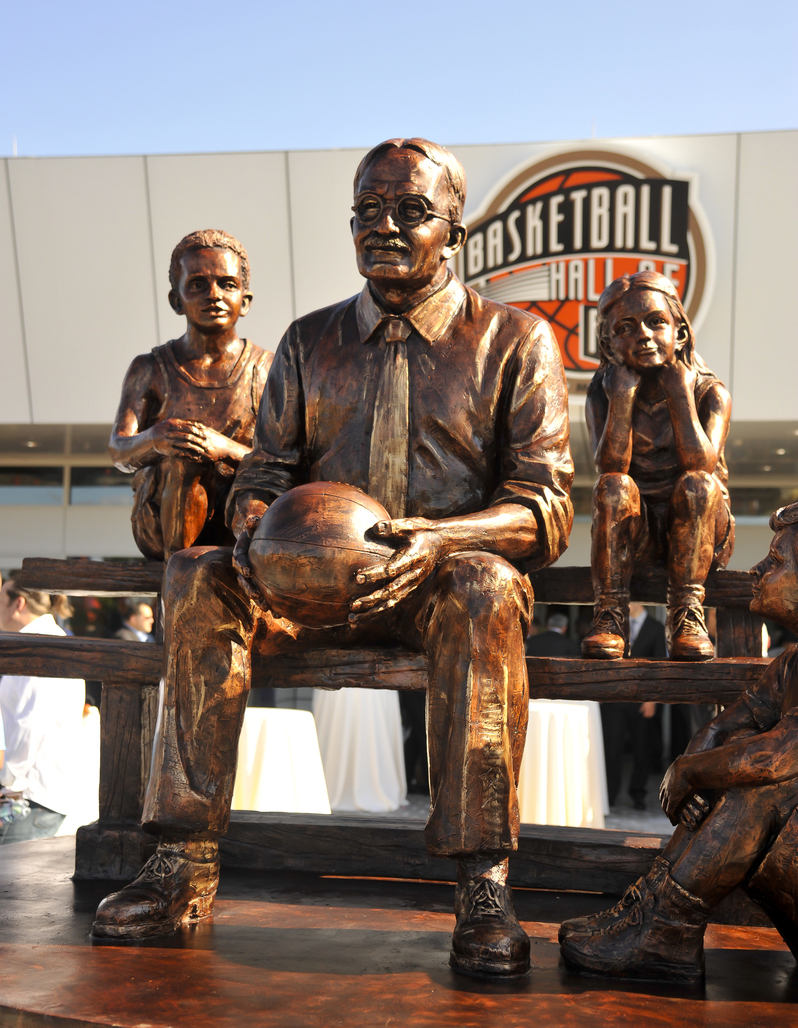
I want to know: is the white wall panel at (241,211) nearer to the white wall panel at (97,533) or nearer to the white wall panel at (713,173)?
the white wall panel at (713,173)

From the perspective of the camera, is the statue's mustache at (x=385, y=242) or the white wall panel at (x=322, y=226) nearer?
the statue's mustache at (x=385, y=242)

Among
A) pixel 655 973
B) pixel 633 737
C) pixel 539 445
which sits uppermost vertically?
pixel 539 445

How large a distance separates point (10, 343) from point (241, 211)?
3.29m

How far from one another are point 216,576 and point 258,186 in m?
10.6

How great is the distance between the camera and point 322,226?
41.3 ft

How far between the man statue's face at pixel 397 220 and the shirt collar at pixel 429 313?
14 centimetres

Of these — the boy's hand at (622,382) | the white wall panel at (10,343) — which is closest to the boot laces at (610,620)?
the boy's hand at (622,382)

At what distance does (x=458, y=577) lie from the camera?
2.61 metres

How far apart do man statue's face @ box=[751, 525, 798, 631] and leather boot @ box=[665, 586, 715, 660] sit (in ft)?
2.18

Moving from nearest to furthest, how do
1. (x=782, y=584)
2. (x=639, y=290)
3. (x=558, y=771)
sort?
(x=782, y=584)
(x=639, y=290)
(x=558, y=771)

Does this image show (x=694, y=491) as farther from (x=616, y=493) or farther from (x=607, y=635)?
(x=607, y=635)

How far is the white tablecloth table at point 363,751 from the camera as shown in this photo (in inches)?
340

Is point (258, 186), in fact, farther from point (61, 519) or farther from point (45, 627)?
point (45, 627)

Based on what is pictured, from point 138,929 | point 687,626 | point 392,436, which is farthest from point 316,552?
point 687,626
